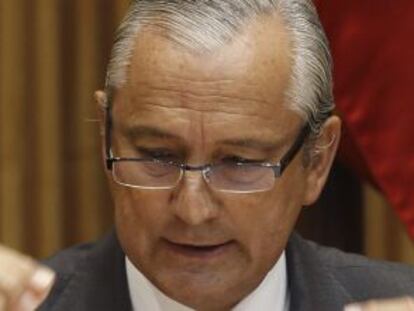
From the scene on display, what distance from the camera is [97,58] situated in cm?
275

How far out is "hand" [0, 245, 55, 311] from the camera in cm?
163

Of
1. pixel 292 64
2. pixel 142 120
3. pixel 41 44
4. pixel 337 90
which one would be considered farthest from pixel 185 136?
pixel 41 44

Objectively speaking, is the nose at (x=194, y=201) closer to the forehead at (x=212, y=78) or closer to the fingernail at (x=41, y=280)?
the forehead at (x=212, y=78)

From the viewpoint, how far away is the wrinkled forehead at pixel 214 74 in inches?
73.4

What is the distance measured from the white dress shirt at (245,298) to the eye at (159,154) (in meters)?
0.24

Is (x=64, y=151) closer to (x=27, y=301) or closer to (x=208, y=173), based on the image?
(x=208, y=173)

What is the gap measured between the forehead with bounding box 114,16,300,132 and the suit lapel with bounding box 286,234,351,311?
0.36 m

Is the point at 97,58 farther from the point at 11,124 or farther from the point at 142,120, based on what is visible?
the point at 142,120

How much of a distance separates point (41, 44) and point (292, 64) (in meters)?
0.92

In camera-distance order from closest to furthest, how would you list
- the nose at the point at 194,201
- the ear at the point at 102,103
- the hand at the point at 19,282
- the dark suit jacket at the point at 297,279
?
the hand at the point at 19,282 < the nose at the point at 194,201 < the ear at the point at 102,103 < the dark suit jacket at the point at 297,279

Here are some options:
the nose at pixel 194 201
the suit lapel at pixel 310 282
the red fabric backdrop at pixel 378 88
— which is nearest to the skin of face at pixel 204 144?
the nose at pixel 194 201

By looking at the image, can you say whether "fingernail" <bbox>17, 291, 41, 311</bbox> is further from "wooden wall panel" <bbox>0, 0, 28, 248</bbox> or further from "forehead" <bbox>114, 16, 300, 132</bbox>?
"wooden wall panel" <bbox>0, 0, 28, 248</bbox>

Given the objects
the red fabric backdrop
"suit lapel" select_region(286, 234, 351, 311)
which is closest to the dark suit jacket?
"suit lapel" select_region(286, 234, 351, 311)

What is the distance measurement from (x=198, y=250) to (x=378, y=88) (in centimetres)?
69
